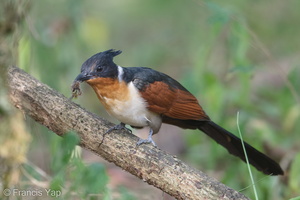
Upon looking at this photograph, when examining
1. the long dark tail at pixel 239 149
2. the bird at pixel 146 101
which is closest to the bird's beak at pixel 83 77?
the bird at pixel 146 101

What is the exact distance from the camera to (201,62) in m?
4.53

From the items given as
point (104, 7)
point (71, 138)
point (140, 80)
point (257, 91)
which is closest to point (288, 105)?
point (257, 91)

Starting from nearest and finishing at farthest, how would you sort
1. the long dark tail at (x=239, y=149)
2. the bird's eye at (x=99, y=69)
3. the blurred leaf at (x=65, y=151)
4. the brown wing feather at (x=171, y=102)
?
the blurred leaf at (x=65, y=151) < the bird's eye at (x=99, y=69) < the brown wing feather at (x=171, y=102) < the long dark tail at (x=239, y=149)

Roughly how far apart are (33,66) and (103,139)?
5.85ft

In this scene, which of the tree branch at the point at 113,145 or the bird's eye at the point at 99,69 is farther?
the bird's eye at the point at 99,69

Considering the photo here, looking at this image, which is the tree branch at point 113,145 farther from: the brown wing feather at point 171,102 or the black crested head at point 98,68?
the brown wing feather at point 171,102

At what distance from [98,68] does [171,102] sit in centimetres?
68

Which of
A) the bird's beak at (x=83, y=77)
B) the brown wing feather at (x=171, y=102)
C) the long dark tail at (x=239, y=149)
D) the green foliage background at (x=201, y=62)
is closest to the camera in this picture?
the bird's beak at (x=83, y=77)

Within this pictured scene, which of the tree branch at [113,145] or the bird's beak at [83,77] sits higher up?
the bird's beak at [83,77]

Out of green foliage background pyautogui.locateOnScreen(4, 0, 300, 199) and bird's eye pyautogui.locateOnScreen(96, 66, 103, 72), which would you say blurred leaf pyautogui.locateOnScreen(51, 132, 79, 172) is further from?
bird's eye pyautogui.locateOnScreen(96, 66, 103, 72)

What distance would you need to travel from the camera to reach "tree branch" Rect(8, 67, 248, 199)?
3047 mm

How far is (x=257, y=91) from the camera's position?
669cm

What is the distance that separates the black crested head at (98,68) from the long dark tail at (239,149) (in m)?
0.99

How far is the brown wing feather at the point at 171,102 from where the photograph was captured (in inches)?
149
